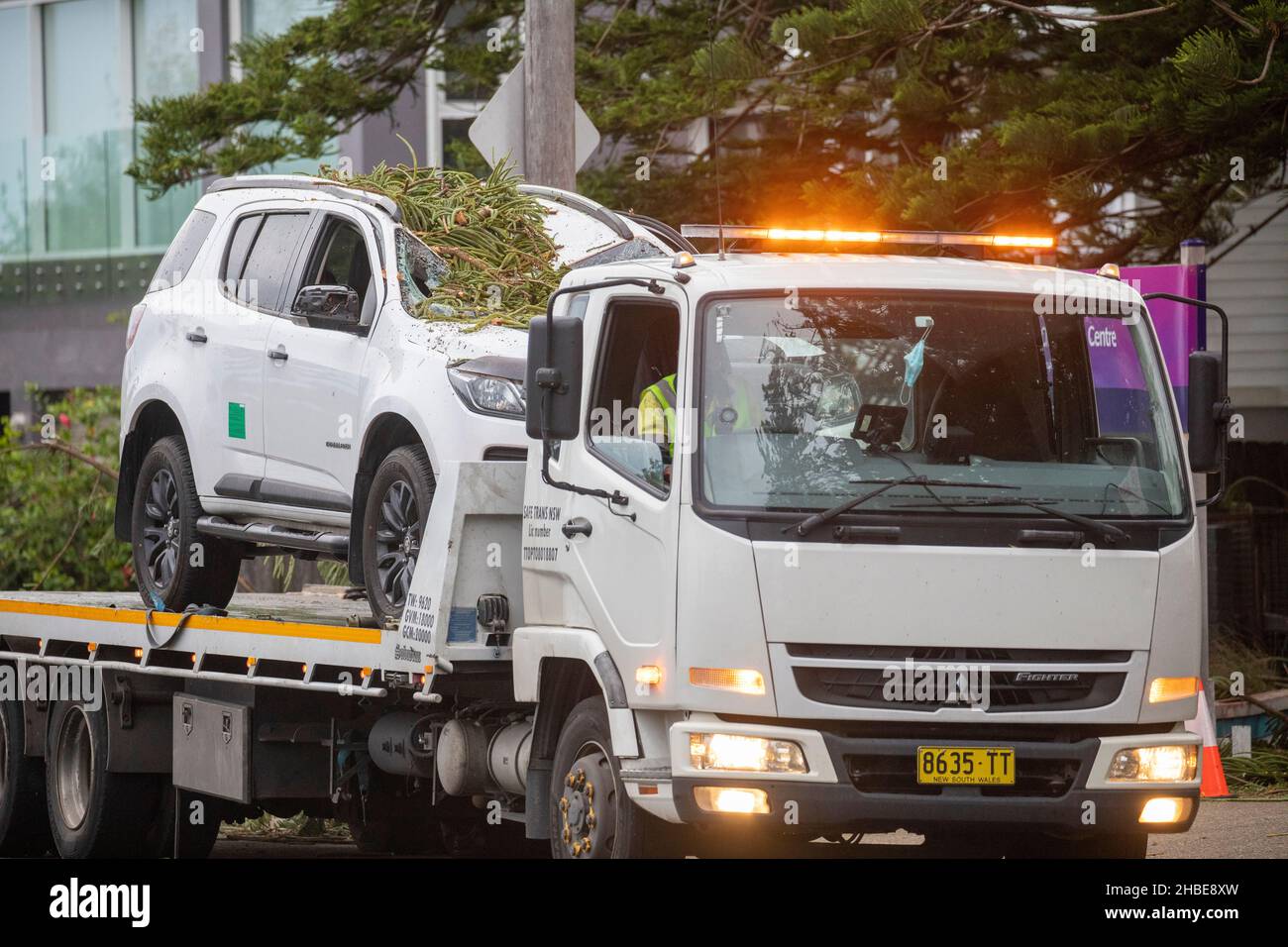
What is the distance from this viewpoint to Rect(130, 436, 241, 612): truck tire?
1096cm

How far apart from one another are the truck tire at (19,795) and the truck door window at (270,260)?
2.93m

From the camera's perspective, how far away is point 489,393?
895cm

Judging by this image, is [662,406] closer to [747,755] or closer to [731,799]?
[747,755]

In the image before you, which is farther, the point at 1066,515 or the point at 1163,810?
the point at 1163,810

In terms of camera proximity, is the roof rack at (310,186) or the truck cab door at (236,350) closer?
the roof rack at (310,186)

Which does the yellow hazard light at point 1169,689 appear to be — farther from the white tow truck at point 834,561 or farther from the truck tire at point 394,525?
the truck tire at point 394,525

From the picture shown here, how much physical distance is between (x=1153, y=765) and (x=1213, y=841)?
3.14 metres

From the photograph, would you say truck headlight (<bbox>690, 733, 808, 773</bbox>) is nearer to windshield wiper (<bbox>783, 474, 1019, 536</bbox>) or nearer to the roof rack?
windshield wiper (<bbox>783, 474, 1019, 536</bbox>)

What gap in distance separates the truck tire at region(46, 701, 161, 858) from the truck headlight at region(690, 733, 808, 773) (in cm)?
491

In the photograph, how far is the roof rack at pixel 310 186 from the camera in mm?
10016

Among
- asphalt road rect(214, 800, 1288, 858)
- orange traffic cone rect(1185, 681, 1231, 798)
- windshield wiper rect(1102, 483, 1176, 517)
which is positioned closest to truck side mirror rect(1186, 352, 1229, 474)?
windshield wiper rect(1102, 483, 1176, 517)

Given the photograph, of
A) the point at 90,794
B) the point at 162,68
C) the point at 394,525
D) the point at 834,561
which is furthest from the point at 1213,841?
the point at 162,68

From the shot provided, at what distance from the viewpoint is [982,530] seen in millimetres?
7223

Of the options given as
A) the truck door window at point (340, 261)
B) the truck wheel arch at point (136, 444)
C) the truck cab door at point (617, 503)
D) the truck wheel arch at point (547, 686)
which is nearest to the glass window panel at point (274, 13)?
the truck wheel arch at point (136, 444)
